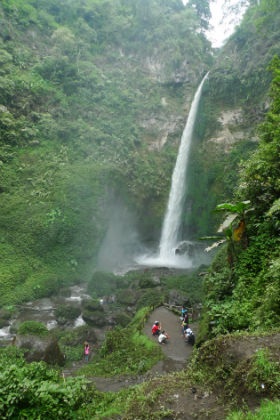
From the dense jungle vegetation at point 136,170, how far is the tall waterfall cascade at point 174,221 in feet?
3.43

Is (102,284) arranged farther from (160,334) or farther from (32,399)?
(32,399)

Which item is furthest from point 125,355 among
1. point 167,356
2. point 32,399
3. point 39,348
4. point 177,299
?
point 32,399

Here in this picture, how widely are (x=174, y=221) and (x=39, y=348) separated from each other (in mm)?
20275

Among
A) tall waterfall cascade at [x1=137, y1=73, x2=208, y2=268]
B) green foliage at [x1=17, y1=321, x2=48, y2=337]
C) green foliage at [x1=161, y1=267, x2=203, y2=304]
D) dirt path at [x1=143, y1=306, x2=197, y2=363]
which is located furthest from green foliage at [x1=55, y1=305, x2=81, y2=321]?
tall waterfall cascade at [x1=137, y1=73, x2=208, y2=268]

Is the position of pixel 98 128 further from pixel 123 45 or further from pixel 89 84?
pixel 123 45

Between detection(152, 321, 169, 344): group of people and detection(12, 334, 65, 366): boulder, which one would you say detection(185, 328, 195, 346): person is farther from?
detection(12, 334, 65, 366): boulder

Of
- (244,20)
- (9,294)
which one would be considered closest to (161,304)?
(9,294)

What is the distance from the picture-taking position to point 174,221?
28.1 meters

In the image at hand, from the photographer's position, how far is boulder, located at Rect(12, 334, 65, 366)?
9.45 metres

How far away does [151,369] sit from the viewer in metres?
8.45

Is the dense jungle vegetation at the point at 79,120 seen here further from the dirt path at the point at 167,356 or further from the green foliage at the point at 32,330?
the dirt path at the point at 167,356

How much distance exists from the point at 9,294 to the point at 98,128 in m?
19.9

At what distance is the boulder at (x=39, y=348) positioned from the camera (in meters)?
9.45

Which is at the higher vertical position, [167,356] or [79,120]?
[79,120]
